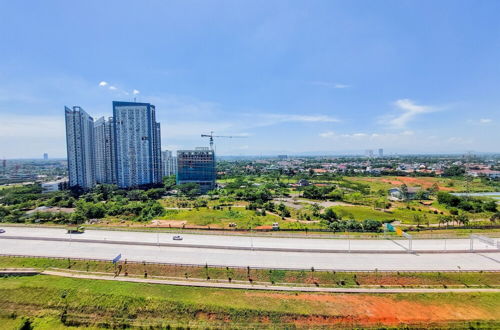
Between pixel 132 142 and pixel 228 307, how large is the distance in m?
64.5

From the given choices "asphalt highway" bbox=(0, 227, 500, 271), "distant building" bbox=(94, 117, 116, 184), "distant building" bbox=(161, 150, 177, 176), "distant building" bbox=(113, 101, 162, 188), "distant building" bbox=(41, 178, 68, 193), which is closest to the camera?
"asphalt highway" bbox=(0, 227, 500, 271)

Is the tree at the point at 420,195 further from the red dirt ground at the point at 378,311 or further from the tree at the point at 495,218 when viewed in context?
the red dirt ground at the point at 378,311

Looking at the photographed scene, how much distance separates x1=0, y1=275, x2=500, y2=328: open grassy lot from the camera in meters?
17.5

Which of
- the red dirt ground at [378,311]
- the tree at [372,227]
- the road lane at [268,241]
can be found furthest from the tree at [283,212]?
the red dirt ground at [378,311]

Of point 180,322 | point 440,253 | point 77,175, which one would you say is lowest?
point 180,322

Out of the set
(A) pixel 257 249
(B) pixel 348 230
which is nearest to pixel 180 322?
(A) pixel 257 249

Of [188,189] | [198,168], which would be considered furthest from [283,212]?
[198,168]

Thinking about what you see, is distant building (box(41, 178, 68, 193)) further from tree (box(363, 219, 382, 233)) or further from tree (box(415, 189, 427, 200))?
tree (box(415, 189, 427, 200))

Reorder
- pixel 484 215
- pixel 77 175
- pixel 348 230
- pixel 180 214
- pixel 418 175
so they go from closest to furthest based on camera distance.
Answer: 1. pixel 348 230
2. pixel 484 215
3. pixel 180 214
4. pixel 77 175
5. pixel 418 175

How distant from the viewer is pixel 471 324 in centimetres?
1722

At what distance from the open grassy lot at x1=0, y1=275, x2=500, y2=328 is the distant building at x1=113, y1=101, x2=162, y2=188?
5333 cm

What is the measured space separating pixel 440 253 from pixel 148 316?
28.9m

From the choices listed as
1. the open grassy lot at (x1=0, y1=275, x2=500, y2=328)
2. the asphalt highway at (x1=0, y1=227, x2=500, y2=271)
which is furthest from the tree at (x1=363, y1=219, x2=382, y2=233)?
the open grassy lot at (x1=0, y1=275, x2=500, y2=328)

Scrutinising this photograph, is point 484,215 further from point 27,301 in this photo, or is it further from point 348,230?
point 27,301
